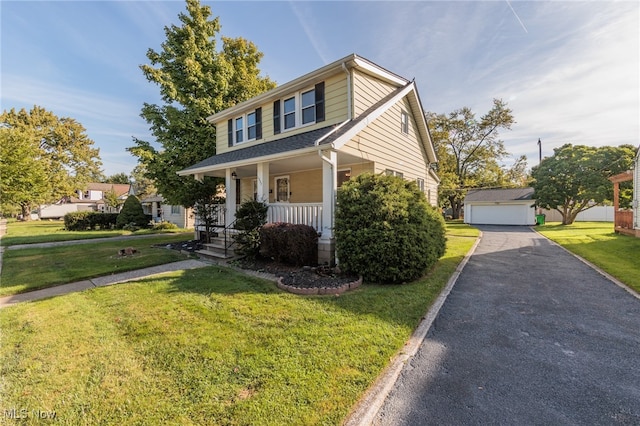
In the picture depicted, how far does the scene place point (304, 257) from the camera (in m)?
7.45

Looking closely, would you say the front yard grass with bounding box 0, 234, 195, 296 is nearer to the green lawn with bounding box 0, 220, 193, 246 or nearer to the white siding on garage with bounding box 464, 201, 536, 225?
the green lawn with bounding box 0, 220, 193, 246

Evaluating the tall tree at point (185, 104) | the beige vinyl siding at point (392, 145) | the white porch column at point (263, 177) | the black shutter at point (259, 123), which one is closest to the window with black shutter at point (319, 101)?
the beige vinyl siding at point (392, 145)

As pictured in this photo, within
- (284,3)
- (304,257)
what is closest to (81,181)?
(284,3)

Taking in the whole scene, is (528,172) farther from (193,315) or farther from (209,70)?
(193,315)

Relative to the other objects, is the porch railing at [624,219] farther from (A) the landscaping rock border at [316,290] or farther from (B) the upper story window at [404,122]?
(A) the landscaping rock border at [316,290]

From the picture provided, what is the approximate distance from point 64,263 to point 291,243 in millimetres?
7504

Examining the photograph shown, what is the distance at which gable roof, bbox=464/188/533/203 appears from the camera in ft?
92.8

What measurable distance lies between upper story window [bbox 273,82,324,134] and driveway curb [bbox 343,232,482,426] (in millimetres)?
7536

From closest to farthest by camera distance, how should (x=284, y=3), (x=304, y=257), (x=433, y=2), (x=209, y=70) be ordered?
(x=304, y=257), (x=433, y=2), (x=284, y=3), (x=209, y=70)

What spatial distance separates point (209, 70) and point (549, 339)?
17440 mm

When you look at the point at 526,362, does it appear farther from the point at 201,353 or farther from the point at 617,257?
the point at 617,257

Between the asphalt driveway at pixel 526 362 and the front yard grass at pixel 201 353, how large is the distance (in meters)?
0.48

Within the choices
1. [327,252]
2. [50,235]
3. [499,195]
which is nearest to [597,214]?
[499,195]

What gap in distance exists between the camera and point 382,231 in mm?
6125
